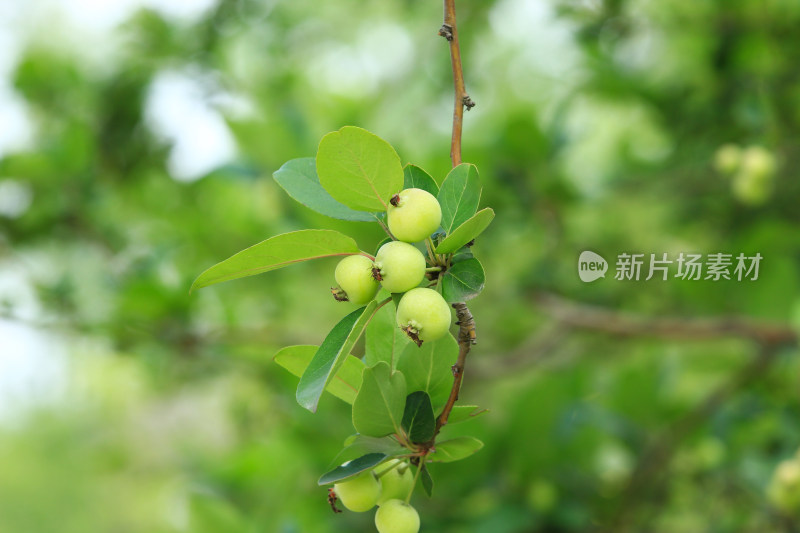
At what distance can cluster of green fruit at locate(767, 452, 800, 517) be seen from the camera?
2.76 ft

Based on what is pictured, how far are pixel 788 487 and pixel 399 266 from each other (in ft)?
2.53

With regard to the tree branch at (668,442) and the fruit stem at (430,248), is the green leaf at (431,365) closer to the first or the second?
the fruit stem at (430,248)

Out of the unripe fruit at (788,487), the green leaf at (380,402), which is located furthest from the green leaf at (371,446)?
the unripe fruit at (788,487)

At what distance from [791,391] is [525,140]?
0.60 m

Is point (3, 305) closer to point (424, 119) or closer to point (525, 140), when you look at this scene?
point (525, 140)

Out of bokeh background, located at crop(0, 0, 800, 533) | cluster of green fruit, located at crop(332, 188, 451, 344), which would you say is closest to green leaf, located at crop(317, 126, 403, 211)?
cluster of green fruit, located at crop(332, 188, 451, 344)

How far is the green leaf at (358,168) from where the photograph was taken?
30cm

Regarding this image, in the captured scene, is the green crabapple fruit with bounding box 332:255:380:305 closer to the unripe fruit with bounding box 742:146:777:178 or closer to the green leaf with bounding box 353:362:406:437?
the green leaf with bounding box 353:362:406:437

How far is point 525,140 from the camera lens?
1035 mm

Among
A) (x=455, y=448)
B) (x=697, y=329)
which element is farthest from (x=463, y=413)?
(x=697, y=329)

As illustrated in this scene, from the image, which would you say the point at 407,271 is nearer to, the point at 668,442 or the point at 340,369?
the point at 340,369

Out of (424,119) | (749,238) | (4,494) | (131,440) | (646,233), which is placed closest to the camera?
(749,238)

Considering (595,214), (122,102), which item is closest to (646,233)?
(595,214)

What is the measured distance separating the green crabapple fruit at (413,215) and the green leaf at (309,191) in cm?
3
